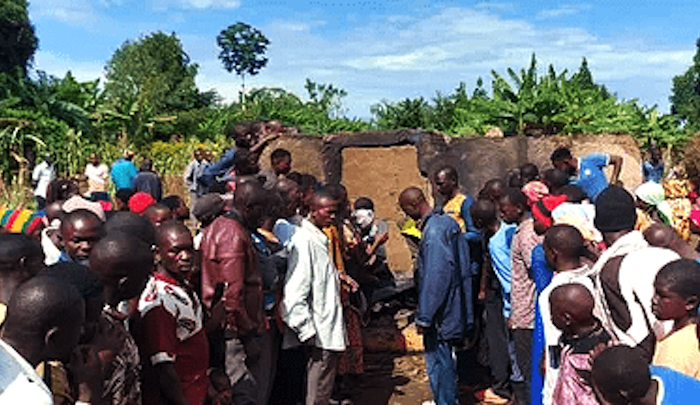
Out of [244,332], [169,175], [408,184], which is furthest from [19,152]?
[244,332]

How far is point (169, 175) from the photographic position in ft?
58.0

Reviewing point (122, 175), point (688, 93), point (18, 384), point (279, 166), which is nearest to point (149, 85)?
point (122, 175)

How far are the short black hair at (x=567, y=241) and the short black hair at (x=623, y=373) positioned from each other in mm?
1305

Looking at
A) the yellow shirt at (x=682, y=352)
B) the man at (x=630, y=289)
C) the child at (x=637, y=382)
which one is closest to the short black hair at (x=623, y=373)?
the child at (x=637, y=382)

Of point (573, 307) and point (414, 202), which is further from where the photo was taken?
point (414, 202)

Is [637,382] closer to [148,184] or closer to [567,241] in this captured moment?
[567,241]

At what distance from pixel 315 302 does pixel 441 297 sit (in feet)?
2.90

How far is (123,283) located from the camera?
9.40ft

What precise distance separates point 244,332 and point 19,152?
1323cm

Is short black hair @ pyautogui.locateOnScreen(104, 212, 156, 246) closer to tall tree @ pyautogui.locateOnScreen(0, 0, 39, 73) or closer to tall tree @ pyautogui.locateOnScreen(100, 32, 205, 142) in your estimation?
tall tree @ pyautogui.locateOnScreen(100, 32, 205, 142)

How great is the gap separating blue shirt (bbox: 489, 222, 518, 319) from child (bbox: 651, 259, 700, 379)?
89.2 inches

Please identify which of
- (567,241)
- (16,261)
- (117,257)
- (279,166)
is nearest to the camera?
(117,257)

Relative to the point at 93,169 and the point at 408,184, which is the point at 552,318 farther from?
the point at 93,169

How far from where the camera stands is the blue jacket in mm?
5191
